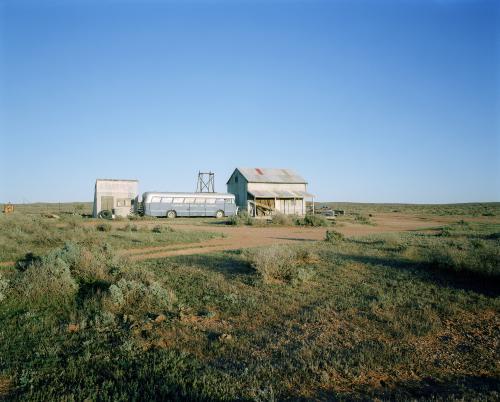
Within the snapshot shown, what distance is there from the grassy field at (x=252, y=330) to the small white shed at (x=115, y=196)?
23.2m

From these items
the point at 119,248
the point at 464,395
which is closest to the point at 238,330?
the point at 464,395

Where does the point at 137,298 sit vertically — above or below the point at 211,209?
below

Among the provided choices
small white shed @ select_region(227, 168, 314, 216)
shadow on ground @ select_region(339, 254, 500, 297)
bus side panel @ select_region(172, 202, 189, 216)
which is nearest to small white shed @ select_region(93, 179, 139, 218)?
bus side panel @ select_region(172, 202, 189, 216)

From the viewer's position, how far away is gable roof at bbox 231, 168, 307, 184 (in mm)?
37531

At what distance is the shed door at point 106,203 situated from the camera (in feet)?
105

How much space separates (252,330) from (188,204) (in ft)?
93.8

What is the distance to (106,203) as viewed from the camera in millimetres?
32094

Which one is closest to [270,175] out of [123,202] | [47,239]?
[123,202]

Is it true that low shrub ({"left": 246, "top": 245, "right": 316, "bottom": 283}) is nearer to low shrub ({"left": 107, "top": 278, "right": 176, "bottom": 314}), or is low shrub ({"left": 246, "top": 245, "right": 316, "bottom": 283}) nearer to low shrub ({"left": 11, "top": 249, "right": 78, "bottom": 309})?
low shrub ({"left": 107, "top": 278, "right": 176, "bottom": 314})

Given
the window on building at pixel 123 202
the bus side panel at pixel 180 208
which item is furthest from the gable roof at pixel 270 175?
A: the window on building at pixel 123 202

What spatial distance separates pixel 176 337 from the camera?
552 centimetres

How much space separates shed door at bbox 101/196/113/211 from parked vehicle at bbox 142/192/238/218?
2.88 metres

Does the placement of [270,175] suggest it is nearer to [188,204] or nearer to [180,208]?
[188,204]

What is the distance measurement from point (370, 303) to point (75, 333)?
5.35m
